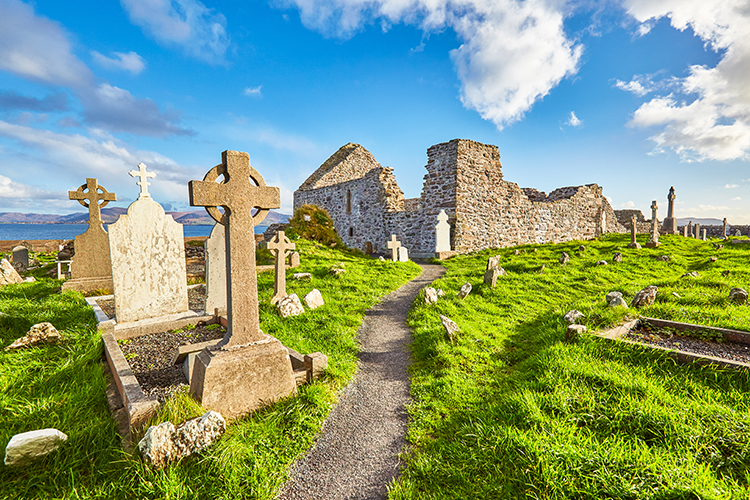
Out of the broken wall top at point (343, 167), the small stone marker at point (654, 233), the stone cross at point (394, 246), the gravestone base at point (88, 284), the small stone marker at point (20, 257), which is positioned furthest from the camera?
the broken wall top at point (343, 167)

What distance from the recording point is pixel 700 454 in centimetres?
225

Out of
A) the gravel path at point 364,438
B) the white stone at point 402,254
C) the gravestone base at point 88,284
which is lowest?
the gravel path at point 364,438

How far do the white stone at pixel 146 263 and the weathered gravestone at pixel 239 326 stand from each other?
10.1 ft

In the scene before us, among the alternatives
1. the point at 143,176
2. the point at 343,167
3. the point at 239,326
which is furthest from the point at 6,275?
the point at 343,167

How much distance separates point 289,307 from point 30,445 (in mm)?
3772

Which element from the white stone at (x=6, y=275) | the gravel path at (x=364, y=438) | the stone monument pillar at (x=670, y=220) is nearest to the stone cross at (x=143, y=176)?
the gravel path at (x=364, y=438)

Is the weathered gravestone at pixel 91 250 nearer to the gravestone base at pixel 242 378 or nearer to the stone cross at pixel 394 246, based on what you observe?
the gravestone base at pixel 242 378

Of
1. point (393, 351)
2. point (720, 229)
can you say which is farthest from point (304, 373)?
point (720, 229)

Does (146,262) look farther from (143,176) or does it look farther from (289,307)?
(289,307)

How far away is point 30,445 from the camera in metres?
2.18

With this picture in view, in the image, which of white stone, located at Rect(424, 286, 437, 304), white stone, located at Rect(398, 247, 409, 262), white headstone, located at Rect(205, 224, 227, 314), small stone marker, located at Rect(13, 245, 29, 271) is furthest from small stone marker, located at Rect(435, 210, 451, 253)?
small stone marker, located at Rect(13, 245, 29, 271)

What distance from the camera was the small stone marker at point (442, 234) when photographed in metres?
13.4

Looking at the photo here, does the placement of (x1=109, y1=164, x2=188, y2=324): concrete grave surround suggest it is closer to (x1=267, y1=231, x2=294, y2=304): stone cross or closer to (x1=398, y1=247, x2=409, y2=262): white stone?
(x1=267, y1=231, x2=294, y2=304): stone cross

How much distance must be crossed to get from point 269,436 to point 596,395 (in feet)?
10.1
